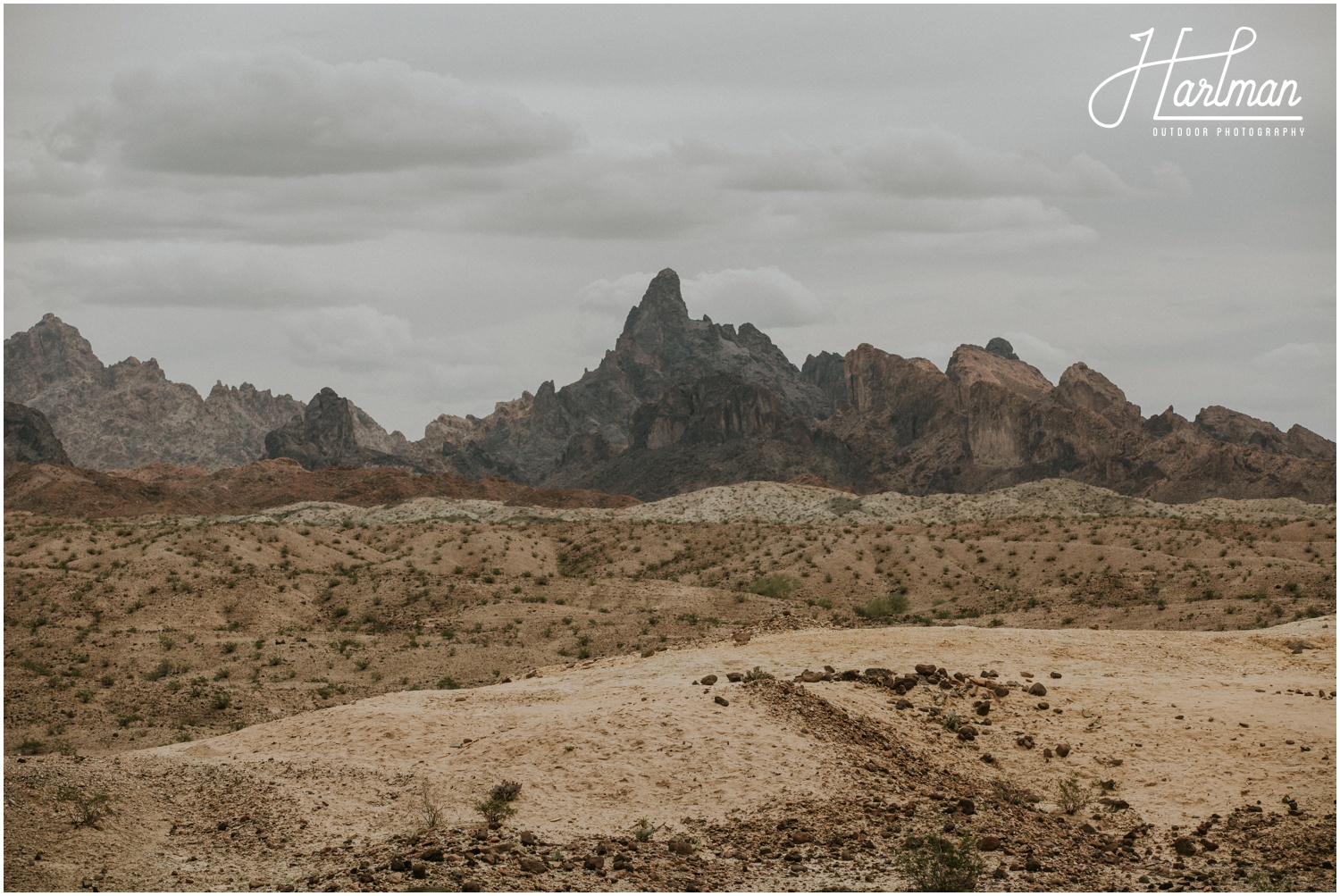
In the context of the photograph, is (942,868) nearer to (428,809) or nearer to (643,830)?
(643,830)

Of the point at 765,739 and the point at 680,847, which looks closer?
the point at 680,847

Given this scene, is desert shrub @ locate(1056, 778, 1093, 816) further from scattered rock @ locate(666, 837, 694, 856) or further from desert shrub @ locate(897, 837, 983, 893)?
scattered rock @ locate(666, 837, 694, 856)

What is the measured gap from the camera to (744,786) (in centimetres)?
1725

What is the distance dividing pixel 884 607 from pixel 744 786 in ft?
117

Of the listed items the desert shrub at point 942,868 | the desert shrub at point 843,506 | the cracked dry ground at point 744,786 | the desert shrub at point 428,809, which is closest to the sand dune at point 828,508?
the desert shrub at point 843,506

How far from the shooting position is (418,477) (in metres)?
159

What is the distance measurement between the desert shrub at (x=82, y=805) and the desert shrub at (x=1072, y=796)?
13.0 meters

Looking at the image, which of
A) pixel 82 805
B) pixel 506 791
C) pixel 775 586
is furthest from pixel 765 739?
pixel 775 586

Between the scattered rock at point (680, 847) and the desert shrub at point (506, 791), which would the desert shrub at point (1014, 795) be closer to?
the scattered rock at point (680, 847)

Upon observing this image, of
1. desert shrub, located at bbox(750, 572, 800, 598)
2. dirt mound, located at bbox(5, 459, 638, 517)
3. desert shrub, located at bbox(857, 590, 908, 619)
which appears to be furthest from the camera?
dirt mound, located at bbox(5, 459, 638, 517)

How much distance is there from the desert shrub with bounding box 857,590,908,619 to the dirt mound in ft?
276

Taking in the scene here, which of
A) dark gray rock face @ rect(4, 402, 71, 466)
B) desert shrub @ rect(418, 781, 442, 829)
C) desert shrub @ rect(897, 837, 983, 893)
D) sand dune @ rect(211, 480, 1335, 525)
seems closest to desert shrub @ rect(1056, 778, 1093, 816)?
desert shrub @ rect(897, 837, 983, 893)

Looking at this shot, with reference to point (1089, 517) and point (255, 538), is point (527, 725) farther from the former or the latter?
point (1089, 517)

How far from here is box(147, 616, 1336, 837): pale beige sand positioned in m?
17.1
